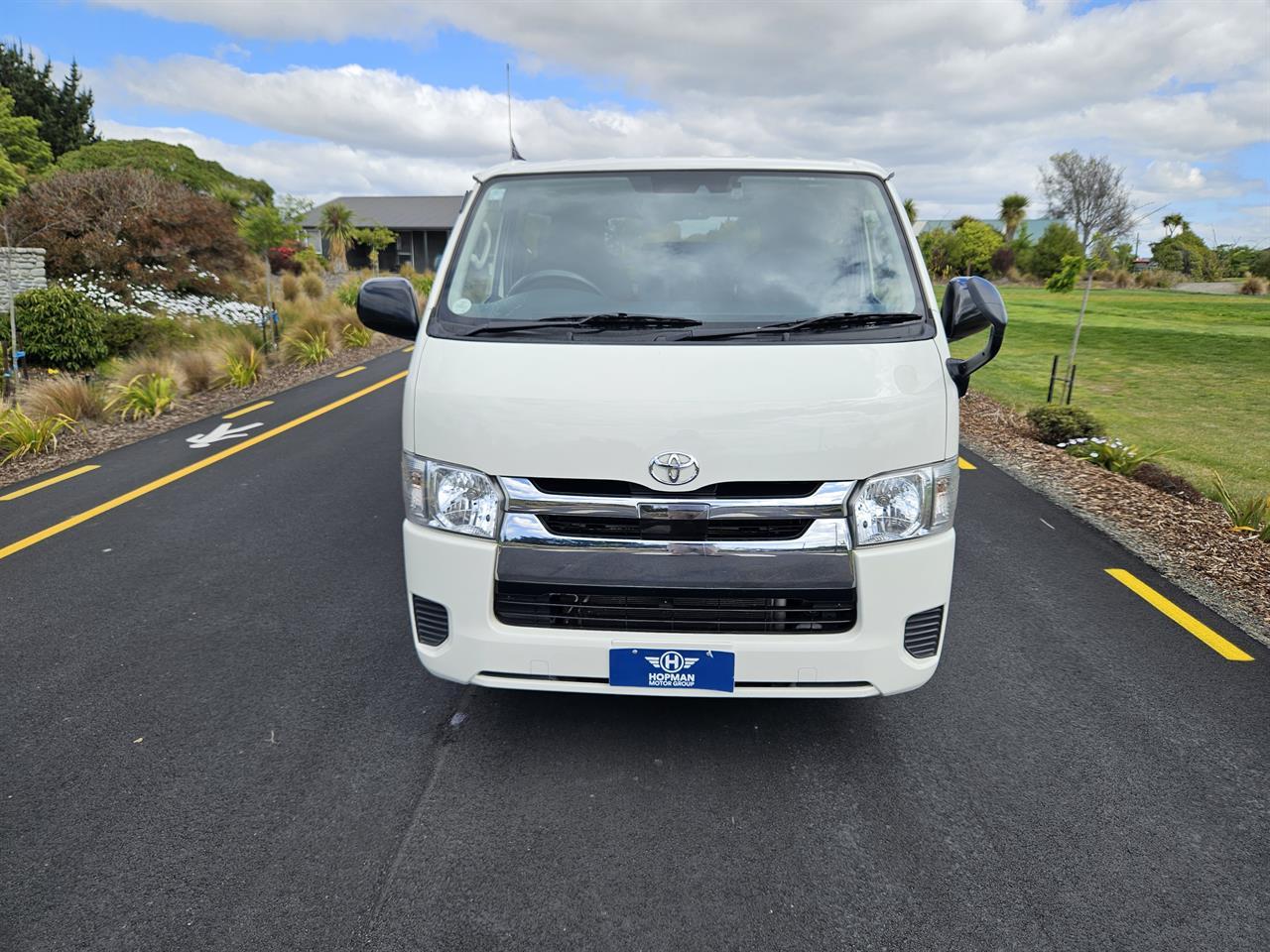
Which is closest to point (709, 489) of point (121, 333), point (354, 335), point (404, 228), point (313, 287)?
point (121, 333)

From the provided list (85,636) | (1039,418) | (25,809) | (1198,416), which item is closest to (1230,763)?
(25,809)

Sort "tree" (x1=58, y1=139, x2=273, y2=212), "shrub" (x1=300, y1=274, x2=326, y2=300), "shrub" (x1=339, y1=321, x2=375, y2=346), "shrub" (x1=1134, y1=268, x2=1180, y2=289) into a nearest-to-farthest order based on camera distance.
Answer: "shrub" (x1=339, y1=321, x2=375, y2=346) → "shrub" (x1=300, y1=274, x2=326, y2=300) → "tree" (x1=58, y1=139, x2=273, y2=212) → "shrub" (x1=1134, y1=268, x2=1180, y2=289)

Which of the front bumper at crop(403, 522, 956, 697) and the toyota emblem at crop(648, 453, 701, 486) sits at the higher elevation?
the toyota emblem at crop(648, 453, 701, 486)

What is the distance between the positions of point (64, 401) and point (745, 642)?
8.92m

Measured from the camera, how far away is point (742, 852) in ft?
8.96

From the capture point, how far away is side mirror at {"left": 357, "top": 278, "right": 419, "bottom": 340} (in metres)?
3.60

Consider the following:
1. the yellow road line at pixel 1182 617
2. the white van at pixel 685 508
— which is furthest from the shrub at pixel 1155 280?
the white van at pixel 685 508

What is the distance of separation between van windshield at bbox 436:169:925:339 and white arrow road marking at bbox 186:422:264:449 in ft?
19.6

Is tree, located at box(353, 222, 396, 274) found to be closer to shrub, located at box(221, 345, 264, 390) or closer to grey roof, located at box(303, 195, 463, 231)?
grey roof, located at box(303, 195, 463, 231)

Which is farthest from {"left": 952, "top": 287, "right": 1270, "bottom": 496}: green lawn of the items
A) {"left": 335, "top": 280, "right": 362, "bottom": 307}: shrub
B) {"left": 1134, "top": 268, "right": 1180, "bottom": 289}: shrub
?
{"left": 335, "top": 280, "right": 362, "bottom": 307}: shrub

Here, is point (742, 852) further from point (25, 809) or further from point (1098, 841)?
point (25, 809)

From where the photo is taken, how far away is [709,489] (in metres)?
2.82

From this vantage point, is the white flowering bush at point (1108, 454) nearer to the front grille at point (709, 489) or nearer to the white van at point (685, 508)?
the white van at point (685, 508)

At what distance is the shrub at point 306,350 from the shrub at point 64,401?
206 inches
